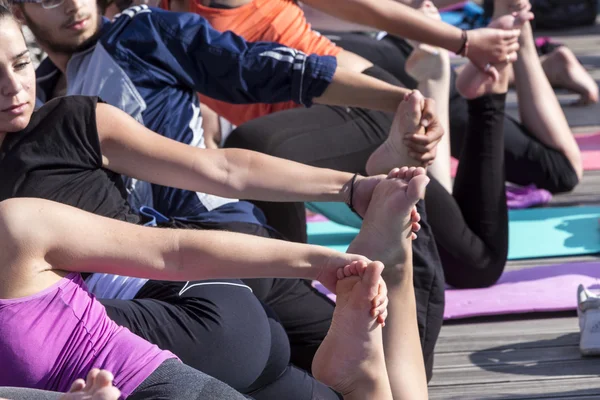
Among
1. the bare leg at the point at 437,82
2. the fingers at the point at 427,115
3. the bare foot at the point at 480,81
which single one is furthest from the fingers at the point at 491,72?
the fingers at the point at 427,115

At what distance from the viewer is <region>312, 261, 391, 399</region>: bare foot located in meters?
1.83

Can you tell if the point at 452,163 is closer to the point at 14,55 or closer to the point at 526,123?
the point at 526,123

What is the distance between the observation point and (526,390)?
239 cm

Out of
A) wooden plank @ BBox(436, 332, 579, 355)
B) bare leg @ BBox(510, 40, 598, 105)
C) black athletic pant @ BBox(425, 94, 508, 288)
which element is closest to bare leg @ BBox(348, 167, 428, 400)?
wooden plank @ BBox(436, 332, 579, 355)

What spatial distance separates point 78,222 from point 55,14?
3.18 ft

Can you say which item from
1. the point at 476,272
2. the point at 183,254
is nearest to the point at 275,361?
the point at 183,254

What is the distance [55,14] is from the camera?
2.51 meters

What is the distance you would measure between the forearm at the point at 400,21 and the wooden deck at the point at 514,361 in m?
0.79

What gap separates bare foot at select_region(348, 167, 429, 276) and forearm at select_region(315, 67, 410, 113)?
16.6 inches

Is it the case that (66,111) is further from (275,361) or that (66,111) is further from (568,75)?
(568,75)

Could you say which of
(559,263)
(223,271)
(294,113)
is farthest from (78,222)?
(559,263)

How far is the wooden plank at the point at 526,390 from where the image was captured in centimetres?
235

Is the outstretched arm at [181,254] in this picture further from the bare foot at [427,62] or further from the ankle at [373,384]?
the bare foot at [427,62]

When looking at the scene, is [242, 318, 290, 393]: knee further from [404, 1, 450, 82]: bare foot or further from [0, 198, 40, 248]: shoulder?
[404, 1, 450, 82]: bare foot
